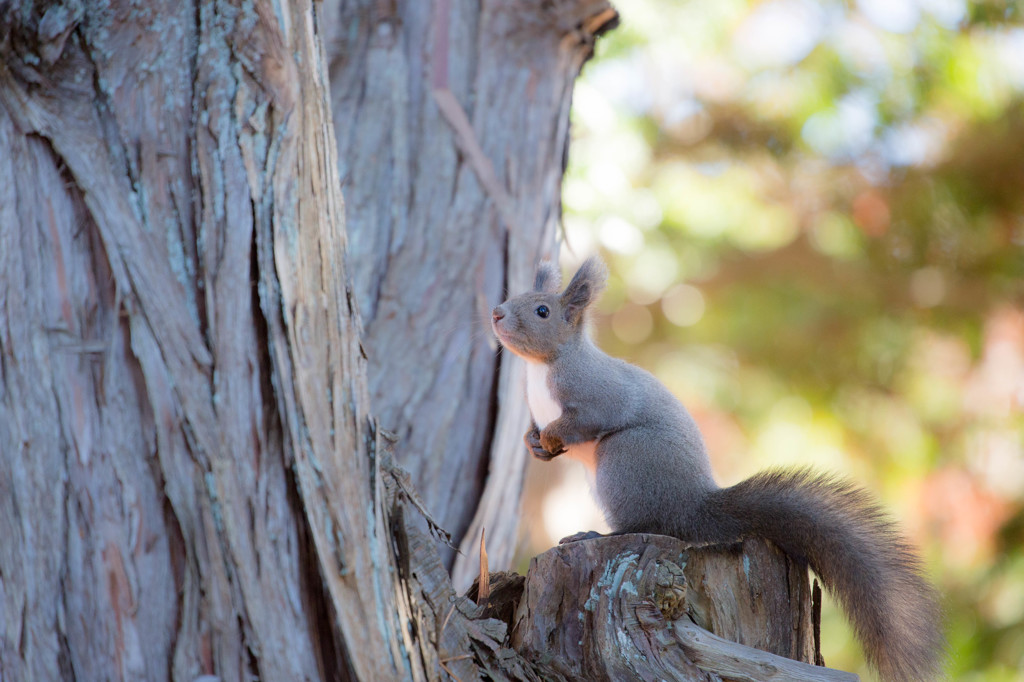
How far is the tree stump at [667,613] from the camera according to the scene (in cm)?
158

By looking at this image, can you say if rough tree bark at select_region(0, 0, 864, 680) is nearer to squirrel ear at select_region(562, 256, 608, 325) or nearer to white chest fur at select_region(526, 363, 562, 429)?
white chest fur at select_region(526, 363, 562, 429)

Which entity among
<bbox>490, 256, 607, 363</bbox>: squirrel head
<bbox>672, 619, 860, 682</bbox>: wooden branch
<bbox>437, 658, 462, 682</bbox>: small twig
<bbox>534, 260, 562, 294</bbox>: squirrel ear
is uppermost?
<bbox>534, 260, 562, 294</bbox>: squirrel ear

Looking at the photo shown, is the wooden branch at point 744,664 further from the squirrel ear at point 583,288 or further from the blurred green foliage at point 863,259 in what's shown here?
the blurred green foliage at point 863,259

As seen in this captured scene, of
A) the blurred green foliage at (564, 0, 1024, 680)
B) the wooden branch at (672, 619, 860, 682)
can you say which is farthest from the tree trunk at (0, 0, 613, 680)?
the blurred green foliage at (564, 0, 1024, 680)

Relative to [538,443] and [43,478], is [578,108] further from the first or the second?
[43,478]

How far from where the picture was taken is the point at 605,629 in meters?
1.62

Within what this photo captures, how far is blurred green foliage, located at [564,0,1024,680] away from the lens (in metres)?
5.47

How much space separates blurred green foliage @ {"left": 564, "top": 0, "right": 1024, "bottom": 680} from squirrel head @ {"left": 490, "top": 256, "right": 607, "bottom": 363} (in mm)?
2880

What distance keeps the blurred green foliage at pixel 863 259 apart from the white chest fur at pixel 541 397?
2922mm

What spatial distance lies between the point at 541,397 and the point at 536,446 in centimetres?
12

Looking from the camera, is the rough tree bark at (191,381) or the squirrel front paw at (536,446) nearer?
the rough tree bark at (191,381)

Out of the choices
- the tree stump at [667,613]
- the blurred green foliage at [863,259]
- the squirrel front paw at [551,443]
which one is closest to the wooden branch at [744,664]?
the tree stump at [667,613]

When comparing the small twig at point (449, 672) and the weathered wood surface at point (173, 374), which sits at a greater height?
the weathered wood surface at point (173, 374)

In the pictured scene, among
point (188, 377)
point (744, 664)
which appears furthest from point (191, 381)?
point (744, 664)
